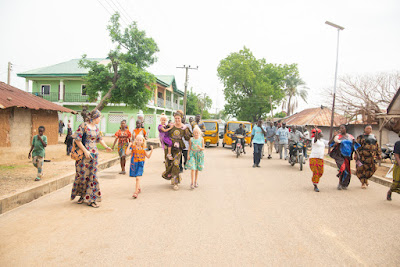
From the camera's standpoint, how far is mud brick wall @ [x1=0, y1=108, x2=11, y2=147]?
518 inches

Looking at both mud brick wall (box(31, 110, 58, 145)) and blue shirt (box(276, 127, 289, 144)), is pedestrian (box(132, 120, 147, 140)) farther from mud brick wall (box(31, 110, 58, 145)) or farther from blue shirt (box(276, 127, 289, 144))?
mud brick wall (box(31, 110, 58, 145))

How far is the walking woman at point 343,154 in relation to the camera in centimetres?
824

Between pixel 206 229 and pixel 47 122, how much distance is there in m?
15.5

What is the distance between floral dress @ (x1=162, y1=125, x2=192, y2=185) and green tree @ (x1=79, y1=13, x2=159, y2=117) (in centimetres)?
1056

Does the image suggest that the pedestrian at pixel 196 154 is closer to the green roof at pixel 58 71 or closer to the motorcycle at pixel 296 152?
the motorcycle at pixel 296 152

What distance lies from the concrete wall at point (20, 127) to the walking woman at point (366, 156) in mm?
13824

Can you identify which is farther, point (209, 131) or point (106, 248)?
point (209, 131)

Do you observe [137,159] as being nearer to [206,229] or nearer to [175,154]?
[175,154]

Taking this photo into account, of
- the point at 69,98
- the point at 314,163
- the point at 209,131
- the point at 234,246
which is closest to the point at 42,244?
the point at 234,246

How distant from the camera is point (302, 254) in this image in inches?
150

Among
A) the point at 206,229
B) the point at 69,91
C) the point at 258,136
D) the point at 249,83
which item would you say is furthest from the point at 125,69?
the point at 249,83

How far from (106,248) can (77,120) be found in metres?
33.6

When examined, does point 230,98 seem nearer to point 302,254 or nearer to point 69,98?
point 69,98

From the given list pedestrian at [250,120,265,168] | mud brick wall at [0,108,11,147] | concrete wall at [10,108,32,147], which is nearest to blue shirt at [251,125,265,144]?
pedestrian at [250,120,265,168]
